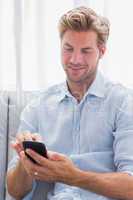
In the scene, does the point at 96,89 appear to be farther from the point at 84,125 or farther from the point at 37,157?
the point at 37,157

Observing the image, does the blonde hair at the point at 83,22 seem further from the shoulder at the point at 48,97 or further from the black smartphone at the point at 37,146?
the black smartphone at the point at 37,146

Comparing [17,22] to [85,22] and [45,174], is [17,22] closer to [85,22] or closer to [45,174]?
[85,22]

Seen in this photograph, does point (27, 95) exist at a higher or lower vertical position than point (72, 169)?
higher

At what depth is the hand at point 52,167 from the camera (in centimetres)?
121

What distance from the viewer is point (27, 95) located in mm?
1691

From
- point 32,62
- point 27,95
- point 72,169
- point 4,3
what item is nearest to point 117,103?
point 72,169

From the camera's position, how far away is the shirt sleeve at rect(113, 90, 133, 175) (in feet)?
4.25

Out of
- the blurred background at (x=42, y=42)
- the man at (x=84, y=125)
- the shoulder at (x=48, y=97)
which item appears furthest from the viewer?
the blurred background at (x=42, y=42)

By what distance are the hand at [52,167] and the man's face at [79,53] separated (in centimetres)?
34

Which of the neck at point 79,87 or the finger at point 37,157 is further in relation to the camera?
the neck at point 79,87

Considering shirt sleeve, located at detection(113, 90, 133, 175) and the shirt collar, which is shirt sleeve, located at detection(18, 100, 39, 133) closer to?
the shirt collar

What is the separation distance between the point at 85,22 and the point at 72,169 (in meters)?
0.53

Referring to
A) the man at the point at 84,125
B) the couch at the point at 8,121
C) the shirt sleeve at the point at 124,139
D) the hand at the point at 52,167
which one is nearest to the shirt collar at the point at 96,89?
the man at the point at 84,125

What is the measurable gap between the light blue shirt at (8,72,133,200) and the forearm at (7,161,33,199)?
0.04m
